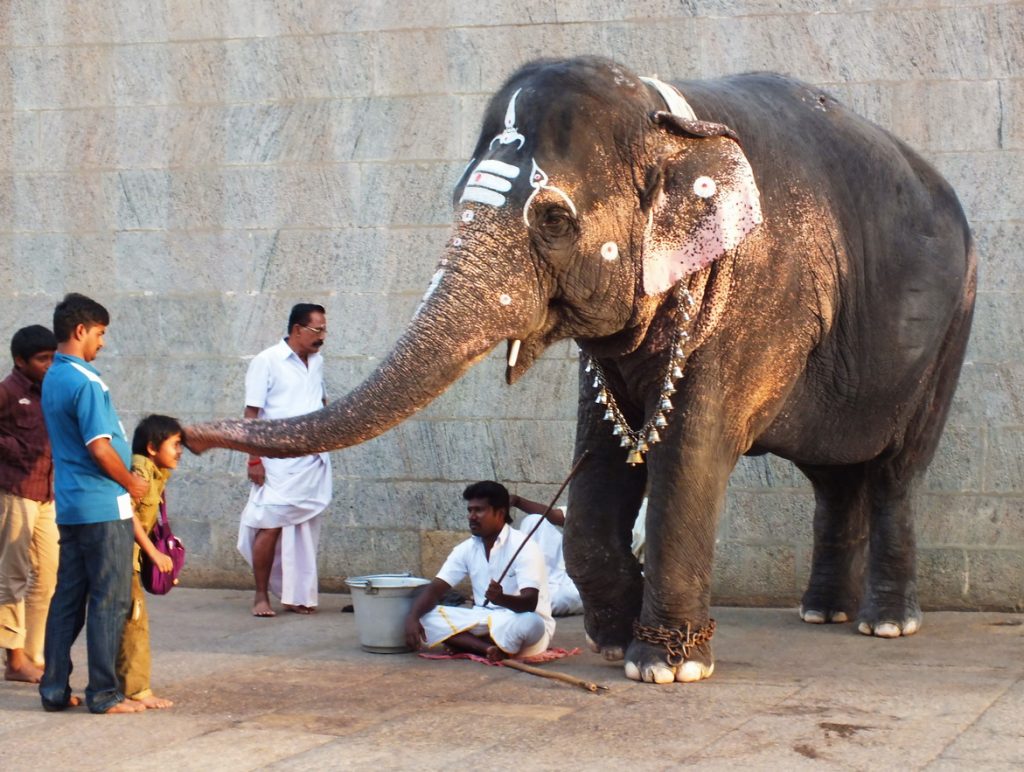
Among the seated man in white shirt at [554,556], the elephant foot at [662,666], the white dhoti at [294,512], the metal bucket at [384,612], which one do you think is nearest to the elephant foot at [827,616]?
the seated man in white shirt at [554,556]

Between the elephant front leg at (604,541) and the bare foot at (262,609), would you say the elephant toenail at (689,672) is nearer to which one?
the elephant front leg at (604,541)

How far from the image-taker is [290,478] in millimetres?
8195

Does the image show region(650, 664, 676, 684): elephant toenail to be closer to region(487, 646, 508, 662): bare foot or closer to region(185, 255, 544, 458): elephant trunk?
region(487, 646, 508, 662): bare foot

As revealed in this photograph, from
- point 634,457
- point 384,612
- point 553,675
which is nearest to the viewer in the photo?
point 634,457

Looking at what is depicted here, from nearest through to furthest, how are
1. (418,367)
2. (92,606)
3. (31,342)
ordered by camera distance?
(418,367) < (92,606) < (31,342)

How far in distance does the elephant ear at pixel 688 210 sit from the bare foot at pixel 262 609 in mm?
3141

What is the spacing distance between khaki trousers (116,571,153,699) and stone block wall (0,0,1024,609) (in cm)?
274

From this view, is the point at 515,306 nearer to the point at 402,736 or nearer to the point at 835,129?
the point at 402,736

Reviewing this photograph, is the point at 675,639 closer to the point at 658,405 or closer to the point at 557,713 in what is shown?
the point at 557,713

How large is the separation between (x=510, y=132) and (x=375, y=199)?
9.31 ft

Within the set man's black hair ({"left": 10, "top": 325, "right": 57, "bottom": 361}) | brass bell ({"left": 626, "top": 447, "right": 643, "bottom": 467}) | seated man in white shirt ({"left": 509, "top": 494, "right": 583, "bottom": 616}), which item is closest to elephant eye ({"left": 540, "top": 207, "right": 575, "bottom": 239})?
brass bell ({"left": 626, "top": 447, "right": 643, "bottom": 467})

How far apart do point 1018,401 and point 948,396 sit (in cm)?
60

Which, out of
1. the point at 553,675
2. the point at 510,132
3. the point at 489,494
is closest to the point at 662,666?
the point at 553,675

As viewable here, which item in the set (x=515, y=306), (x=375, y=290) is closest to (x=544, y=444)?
(x=375, y=290)
